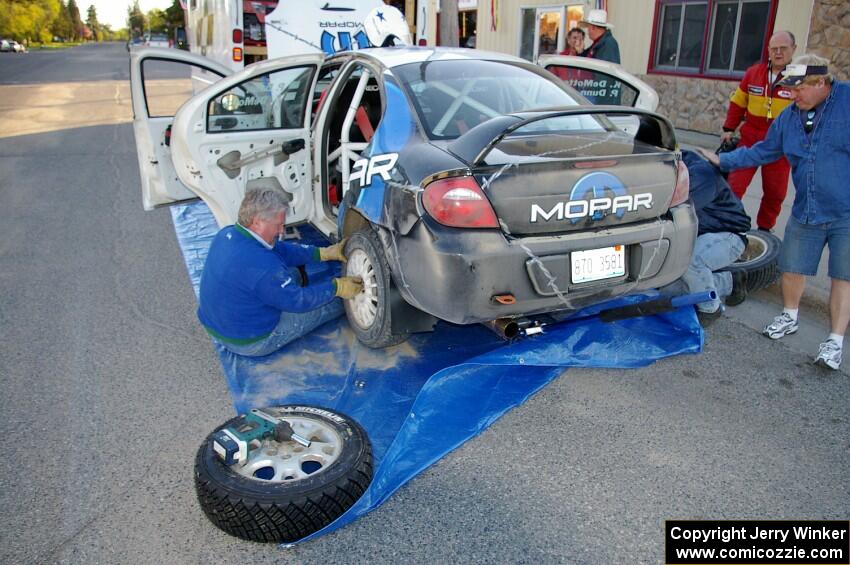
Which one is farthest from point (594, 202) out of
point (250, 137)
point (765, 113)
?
point (765, 113)

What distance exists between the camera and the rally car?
121 inches

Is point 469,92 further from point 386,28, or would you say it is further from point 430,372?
point 386,28

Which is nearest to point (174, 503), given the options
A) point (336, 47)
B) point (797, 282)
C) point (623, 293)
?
point (623, 293)

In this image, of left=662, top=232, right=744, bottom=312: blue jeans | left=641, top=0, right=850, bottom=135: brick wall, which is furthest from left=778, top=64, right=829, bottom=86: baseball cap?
left=641, top=0, right=850, bottom=135: brick wall

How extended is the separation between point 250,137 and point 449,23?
7030mm

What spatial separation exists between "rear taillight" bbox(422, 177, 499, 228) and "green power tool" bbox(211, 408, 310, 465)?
1150 mm

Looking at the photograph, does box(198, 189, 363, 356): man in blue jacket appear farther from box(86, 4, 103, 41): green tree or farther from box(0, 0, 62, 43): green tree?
box(86, 4, 103, 41): green tree

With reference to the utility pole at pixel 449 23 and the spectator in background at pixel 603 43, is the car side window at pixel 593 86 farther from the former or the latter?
the utility pole at pixel 449 23

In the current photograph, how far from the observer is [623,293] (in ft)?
11.3

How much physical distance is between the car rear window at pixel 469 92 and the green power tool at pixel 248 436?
1.63 m

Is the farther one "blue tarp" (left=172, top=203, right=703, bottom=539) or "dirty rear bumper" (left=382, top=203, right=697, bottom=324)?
"blue tarp" (left=172, top=203, right=703, bottom=539)

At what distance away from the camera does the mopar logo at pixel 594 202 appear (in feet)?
10.3

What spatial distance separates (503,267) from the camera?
3.05m

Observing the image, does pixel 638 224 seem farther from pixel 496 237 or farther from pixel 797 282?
pixel 797 282
